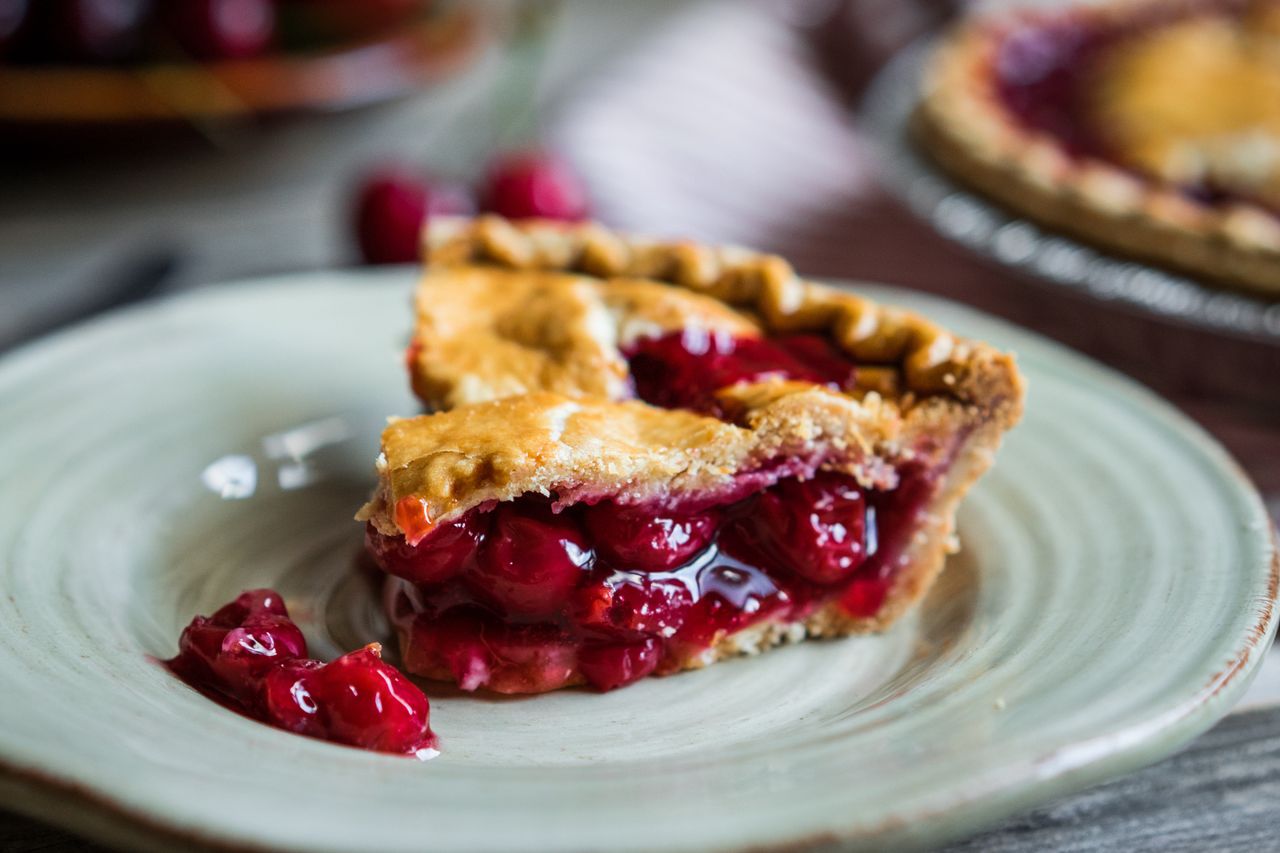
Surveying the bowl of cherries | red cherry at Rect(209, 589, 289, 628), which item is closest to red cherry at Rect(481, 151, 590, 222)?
the bowl of cherries

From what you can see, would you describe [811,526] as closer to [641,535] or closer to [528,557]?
[641,535]

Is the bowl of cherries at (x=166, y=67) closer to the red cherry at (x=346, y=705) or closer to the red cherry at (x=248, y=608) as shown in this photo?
the red cherry at (x=248, y=608)

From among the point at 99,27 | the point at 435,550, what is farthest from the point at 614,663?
the point at 99,27

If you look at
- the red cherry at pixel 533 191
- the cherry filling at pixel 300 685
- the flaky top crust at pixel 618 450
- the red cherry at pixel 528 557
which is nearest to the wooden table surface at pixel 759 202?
the red cherry at pixel 533 191

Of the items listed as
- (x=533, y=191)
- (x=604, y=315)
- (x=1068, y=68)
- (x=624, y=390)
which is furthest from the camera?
(x=1068, y=68)

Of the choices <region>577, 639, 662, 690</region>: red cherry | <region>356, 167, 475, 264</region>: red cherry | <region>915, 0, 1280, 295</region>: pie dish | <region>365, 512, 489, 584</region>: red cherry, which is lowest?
<region>356, 167, 475, 264</region>: red cherry

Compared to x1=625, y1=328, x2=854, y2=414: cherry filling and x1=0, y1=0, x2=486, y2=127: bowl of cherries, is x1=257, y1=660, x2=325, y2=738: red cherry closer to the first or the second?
x1=625, y1=328, x2=854, y2=414: cherry filling
